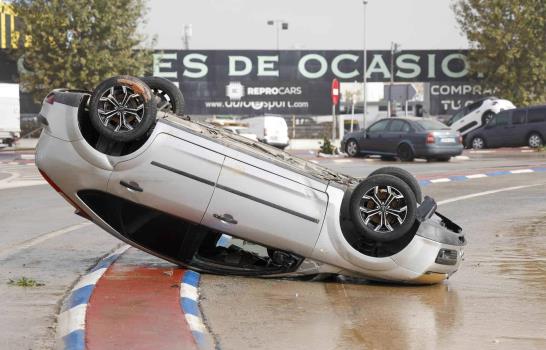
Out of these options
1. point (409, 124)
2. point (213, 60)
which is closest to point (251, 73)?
point (213, 60)

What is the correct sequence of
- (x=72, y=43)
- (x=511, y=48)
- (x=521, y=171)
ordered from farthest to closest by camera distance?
(x=511, y=48) → (x=72, y=43) → (x=521, y=171)

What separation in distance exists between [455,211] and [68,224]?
5.78 m

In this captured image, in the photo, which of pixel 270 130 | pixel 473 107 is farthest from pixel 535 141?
pixel 270 130

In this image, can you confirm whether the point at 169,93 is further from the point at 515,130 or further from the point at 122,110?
the point at 515,130

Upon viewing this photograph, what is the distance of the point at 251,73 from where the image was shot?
57.2m

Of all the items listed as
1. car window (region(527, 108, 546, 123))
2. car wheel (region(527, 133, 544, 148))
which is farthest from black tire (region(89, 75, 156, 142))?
car window (region(527, 108, 546, 123))

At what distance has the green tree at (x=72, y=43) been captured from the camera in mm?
50531

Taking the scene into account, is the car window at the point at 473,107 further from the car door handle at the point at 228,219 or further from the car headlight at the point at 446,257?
the car door handle at the point at 228,219

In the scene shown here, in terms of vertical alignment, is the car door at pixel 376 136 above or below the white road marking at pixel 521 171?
above

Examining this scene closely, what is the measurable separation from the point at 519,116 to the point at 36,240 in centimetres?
2975

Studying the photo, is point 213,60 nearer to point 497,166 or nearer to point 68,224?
point 497,166

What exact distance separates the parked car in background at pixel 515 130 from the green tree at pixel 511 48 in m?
14.0

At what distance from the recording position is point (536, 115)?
128 feet

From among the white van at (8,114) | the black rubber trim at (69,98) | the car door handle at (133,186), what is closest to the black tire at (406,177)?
the car door handle at (133,186)
